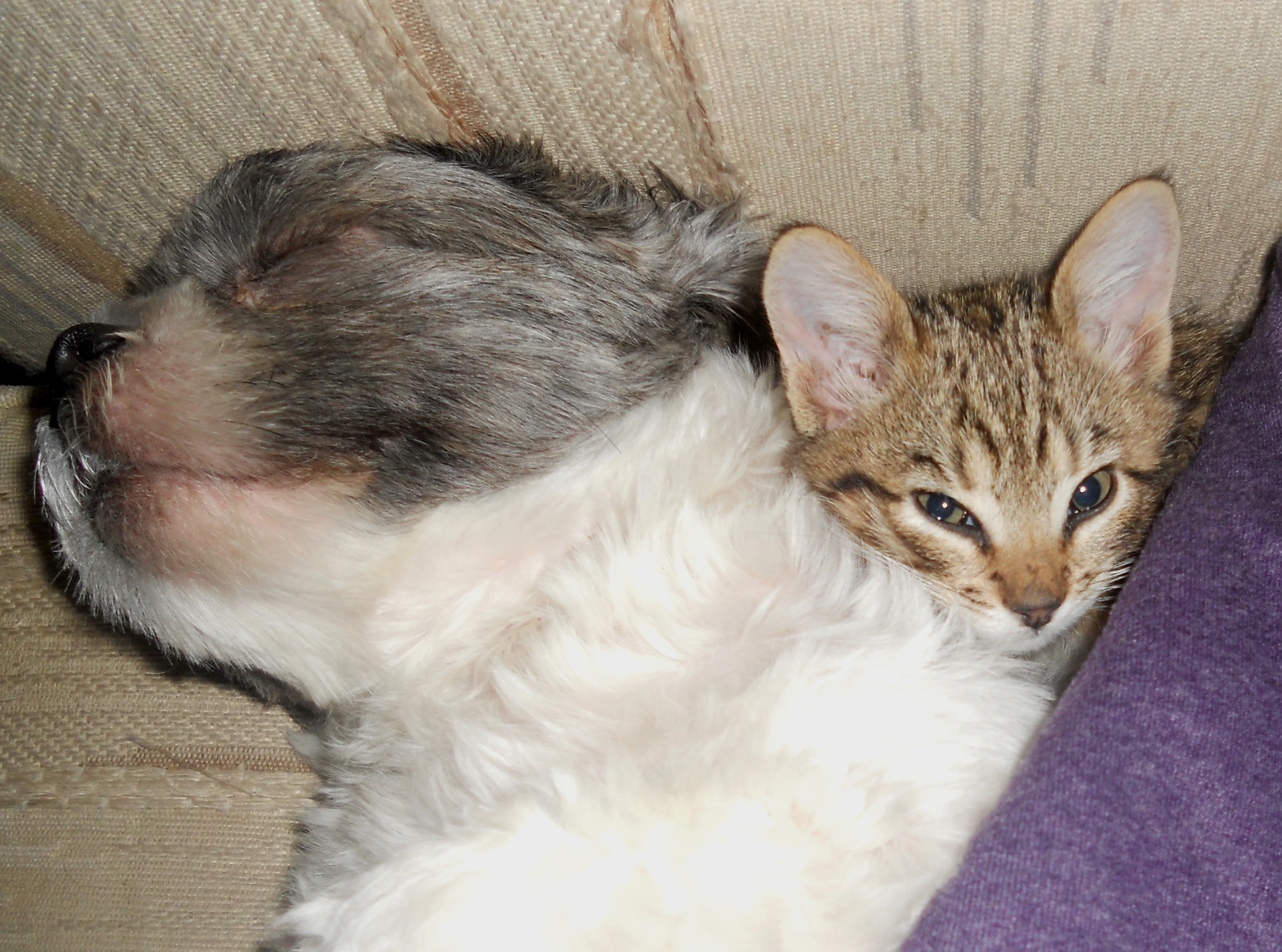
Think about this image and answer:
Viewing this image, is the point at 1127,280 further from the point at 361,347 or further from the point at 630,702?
the point at 361,347

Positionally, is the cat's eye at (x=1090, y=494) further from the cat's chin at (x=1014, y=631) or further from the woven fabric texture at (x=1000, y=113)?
the woven fabric texture at (x=1000, y=113)

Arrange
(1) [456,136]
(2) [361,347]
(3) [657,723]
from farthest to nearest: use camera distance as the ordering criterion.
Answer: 1. (1) [456,136]
2. (2) [361,347]
3. (3) [657,723]

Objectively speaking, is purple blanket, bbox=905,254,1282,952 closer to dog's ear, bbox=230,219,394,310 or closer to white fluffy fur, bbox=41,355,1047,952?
white fluffy fur, bbox=41,355,1047,952

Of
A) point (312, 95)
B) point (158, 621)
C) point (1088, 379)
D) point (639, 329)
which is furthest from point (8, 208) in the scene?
point (1088, 379)

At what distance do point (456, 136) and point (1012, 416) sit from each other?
817 millimetres

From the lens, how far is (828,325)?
4.46 ft

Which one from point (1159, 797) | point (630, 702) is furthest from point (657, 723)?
point (1159, 797)

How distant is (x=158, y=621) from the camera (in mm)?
1178

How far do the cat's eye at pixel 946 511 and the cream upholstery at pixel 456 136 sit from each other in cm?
32

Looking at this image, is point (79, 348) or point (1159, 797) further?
point (79, 348)

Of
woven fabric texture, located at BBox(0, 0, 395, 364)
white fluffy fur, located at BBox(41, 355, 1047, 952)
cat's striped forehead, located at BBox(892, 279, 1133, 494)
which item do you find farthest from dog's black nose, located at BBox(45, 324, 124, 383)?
cat's striped forehead, located at BBox(892, 279, 1133, 494)

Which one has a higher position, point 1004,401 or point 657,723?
point 657,723

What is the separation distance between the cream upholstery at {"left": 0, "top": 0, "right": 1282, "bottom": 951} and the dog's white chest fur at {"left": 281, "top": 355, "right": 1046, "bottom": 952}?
267 mm

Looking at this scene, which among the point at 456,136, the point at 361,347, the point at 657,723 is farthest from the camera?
the point at 456,136
